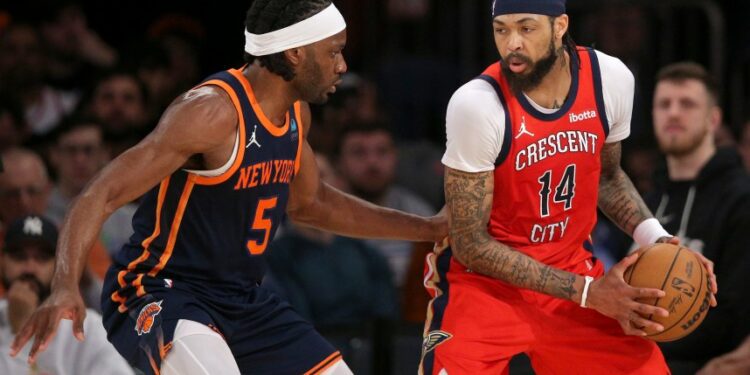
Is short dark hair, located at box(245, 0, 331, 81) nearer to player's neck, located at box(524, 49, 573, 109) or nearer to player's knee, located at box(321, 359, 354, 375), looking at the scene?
player's neck, located at box(524, 49, 573, 109)

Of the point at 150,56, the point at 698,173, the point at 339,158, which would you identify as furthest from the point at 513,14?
the point at 150,56

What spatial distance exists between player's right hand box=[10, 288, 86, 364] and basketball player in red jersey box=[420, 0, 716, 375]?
1.52m

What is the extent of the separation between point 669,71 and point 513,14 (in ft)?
8.18

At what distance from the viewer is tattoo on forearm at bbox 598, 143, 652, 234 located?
18.6ft

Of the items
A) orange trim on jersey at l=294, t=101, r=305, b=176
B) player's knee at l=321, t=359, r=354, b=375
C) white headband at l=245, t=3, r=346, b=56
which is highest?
white headband at l=245, t=3, r=346, b=56

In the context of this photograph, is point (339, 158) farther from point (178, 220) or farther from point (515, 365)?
point (178, 220)

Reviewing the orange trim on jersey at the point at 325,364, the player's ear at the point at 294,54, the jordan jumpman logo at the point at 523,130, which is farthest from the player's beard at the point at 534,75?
the orange trim on jersey at the point at 325,364

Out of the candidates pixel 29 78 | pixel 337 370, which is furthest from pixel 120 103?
pixel 337 370

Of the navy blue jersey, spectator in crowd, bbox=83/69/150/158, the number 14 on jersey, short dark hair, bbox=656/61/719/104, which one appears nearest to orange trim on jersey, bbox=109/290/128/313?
the navy blue jersey

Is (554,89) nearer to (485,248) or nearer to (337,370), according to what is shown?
(485,248)

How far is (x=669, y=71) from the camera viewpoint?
748cm

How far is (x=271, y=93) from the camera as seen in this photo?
5270 mm

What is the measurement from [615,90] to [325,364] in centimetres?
159

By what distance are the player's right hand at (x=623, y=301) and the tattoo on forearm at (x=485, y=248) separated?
0.10 m
